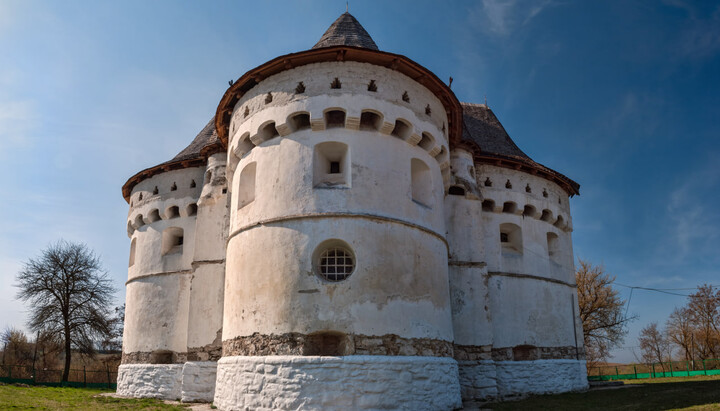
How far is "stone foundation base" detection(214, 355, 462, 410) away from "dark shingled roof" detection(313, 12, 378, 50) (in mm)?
9053

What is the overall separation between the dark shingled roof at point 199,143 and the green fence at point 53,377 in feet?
41.2

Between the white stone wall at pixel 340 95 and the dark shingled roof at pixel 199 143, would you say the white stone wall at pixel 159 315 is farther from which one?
the white stone wall at pixel 340 95

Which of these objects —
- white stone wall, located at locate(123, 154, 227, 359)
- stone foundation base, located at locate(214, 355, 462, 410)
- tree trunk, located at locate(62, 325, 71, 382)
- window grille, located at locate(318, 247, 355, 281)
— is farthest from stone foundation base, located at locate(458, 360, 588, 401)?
tree trunk, located at locate(62, 325, 71, 382)

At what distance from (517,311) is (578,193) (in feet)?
24.9

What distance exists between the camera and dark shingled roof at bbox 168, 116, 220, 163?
20.9 m

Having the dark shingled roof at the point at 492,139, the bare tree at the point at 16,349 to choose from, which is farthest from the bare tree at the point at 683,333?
the bare tree at the point at 16,349

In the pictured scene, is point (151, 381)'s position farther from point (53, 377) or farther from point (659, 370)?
point (659, 370)

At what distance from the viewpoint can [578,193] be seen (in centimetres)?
2370

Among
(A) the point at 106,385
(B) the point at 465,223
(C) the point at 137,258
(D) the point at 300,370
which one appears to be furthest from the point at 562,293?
(A) the point at 106,385

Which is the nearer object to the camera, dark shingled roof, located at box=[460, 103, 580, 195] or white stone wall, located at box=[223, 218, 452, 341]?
white stone wall, located at box=[223, 218, 452, 341]

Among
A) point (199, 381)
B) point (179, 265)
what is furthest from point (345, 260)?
point (179, 265)

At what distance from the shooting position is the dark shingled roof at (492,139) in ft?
69.3

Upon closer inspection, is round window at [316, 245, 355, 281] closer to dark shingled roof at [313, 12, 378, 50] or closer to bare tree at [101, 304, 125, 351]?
dark shingled roof at [313, 12, 378, 50]

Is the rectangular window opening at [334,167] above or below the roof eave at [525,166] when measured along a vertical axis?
below
